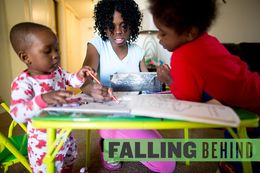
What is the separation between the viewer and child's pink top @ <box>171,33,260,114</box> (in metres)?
0.56

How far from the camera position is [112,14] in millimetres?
1164

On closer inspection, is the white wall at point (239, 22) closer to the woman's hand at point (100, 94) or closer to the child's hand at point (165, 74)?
the child's hand at point (165, 74)

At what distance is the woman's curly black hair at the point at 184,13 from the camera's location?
2.04 ft

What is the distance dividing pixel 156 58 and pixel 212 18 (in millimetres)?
1990

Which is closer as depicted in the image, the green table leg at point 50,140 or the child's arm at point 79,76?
the green table leg at point 50,140

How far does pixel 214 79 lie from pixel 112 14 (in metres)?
0.79

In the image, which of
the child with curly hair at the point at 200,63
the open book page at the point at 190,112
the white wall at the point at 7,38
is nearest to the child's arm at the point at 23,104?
the open book page at the point at 190,112

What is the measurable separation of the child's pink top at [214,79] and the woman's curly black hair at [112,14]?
673 mm

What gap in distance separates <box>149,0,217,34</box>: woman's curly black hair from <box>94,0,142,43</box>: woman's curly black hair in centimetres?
53

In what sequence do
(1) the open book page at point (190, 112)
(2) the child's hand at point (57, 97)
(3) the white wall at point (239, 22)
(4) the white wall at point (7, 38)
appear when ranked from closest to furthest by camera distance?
(1) the open book page at point (190, 112), (2) the child's hand at point (57, 97), (4) the white wall at point (7, 38), (3) the white wall at point (239, 22)

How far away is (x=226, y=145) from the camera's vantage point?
654 mm

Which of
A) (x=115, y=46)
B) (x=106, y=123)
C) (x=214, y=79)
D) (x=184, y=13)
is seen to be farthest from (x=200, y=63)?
(x=115, y=46)

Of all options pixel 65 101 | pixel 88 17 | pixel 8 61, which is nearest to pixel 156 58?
pixel 8 61

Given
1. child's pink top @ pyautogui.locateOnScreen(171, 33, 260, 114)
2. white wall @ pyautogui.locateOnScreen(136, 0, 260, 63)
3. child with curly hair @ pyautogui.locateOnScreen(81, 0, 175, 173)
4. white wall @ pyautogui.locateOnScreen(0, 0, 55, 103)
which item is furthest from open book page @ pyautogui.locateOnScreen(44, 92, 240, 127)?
white wall @ pyautogui.locateOnScreen(136, 0, 260, 63)
